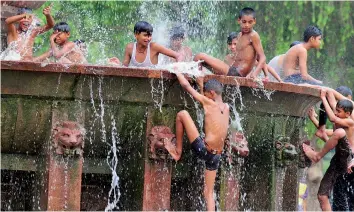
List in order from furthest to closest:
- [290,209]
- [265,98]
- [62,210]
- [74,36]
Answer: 1. [74,36]
2. [290,209]
3. [265,98]
4. [62,210]

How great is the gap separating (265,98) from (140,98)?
1082 mm

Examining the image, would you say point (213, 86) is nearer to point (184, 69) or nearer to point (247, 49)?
point (184, 69)

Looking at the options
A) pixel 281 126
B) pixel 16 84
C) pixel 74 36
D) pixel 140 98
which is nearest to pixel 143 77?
pixel 140 98

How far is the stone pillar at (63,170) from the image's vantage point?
859cm

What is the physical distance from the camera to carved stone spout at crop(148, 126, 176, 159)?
8.76 m

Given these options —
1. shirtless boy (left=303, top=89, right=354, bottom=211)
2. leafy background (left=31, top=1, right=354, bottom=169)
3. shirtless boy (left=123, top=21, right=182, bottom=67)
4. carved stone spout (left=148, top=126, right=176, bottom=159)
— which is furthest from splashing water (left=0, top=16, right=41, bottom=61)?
leafy background (left=31, top=1, right=354, bottom=169)

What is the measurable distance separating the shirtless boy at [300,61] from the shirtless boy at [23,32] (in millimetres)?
2220

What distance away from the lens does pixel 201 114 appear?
914 centimetres

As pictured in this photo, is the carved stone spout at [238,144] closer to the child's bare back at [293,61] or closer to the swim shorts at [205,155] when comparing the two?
the swim shorts at [205,155]

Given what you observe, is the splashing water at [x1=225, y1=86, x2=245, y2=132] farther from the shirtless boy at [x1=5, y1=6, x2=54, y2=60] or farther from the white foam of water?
the shirtless boy at [x1=5, y1=6, x2=54, y2=60]

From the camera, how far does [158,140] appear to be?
8773mm

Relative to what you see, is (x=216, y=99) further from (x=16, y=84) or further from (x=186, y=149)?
(x=16, y=84)

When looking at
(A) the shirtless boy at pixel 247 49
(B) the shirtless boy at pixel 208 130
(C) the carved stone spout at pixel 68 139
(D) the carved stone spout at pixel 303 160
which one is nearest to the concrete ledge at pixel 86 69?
(B) the shirtless boy at pixel 208 130

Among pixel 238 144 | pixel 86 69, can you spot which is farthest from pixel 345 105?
pixel 86 69
